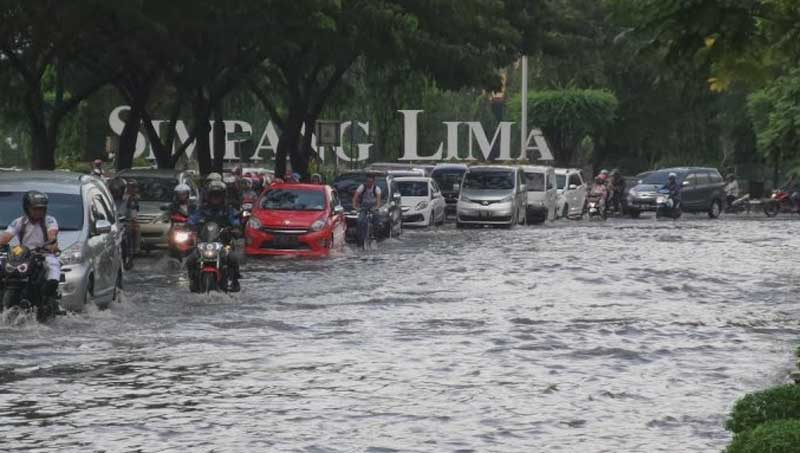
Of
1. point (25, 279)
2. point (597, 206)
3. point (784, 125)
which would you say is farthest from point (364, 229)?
point (597, 206)

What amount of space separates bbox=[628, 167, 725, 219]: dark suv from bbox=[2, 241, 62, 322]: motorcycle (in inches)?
1719

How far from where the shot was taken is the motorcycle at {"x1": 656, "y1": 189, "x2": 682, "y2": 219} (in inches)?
2384

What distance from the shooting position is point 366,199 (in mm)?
40156

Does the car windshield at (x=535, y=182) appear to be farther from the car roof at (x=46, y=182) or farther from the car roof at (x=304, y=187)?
the car roof at (x=46, y=182)

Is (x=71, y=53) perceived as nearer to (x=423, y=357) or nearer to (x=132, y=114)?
(x=132, y=114)

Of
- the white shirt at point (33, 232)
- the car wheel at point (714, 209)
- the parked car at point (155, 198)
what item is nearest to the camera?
the white shirt at point (33, 232)

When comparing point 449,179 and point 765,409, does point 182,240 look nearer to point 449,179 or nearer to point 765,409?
point 765,409

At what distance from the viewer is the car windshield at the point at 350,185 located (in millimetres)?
43844

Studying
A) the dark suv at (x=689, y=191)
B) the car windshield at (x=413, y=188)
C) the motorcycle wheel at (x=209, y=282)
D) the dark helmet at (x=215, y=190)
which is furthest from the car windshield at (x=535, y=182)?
the motorcycle wheel at (x=209, y=282)

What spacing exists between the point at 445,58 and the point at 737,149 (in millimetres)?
38997

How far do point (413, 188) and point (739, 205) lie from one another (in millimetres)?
21644

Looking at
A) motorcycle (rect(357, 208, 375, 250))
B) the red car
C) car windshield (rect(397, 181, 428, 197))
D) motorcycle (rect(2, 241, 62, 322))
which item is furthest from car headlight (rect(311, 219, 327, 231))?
car windshield (rect(397, 181, 428, 197))

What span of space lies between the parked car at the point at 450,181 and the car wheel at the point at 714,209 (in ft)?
30.4

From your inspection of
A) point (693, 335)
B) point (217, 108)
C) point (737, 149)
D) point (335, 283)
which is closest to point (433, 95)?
point (737, 149)
